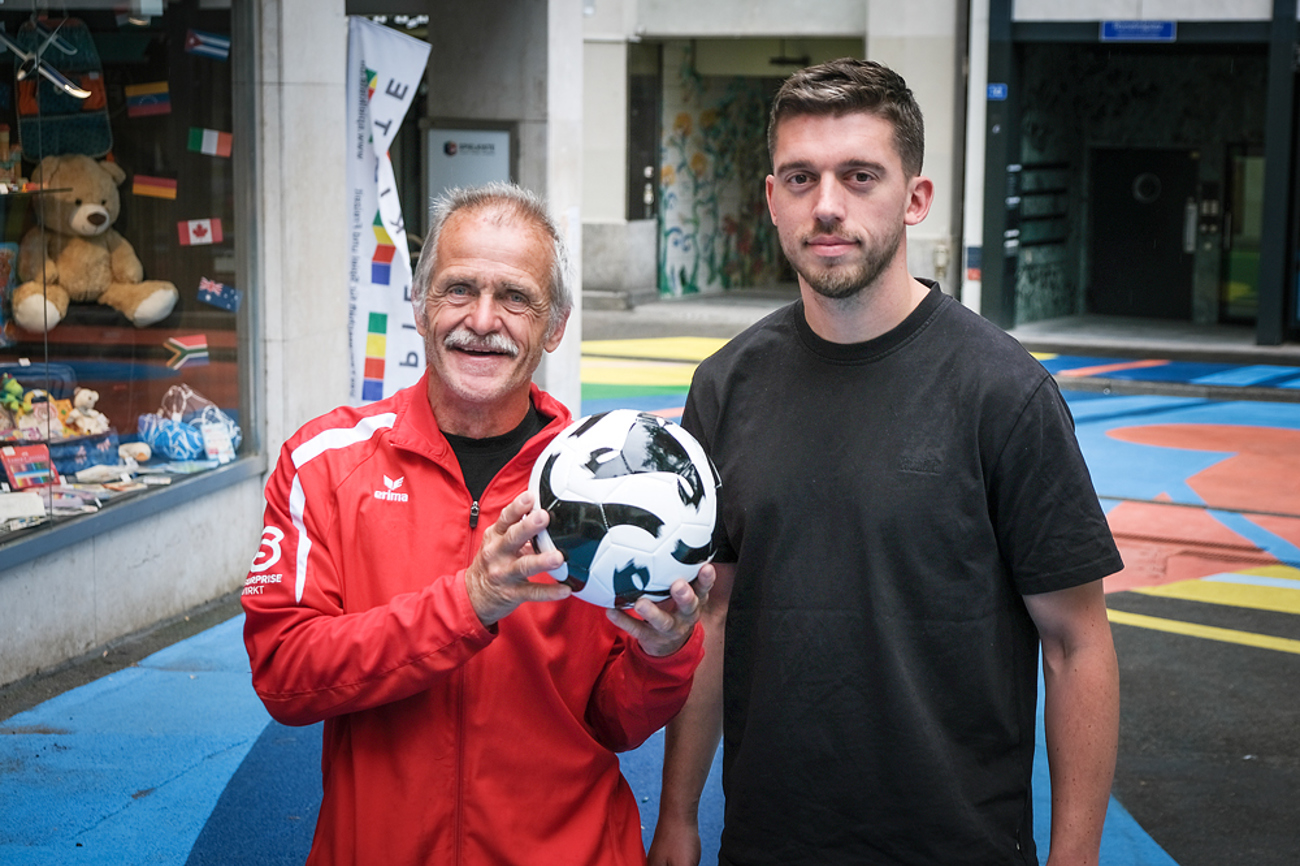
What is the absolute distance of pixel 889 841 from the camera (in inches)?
104

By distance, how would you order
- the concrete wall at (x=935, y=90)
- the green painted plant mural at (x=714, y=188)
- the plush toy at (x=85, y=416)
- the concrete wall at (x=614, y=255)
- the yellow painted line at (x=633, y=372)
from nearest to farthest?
the plush toy at (x=85, y=416) < the yellow painted line at (x=633, y=372) < the concrete wall at (x=935, y=90) < the concrete wall at (x=614, y=255) < the green painted plant mural at (x=714, y=188)

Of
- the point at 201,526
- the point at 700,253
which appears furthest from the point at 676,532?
the point at 700,253

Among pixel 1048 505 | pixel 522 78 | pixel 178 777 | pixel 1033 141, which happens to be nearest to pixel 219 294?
pixel 178 777

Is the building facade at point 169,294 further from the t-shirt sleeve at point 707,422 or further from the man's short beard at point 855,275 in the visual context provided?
the man's short beard at point 855,275

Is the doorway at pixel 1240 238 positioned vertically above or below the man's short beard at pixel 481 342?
above

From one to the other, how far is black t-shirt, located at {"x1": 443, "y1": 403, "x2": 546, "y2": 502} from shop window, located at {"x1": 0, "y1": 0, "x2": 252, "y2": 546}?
4201mm

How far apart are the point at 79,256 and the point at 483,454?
17.6 ft

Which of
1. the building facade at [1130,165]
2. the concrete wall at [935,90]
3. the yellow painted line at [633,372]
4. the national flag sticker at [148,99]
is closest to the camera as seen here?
the national flag sticker at [148,99]

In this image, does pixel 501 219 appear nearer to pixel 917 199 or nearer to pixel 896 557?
pixel 917 199

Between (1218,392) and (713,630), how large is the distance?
1417cm

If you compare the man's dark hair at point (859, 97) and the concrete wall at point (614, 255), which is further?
the concrete wall at point (614, 255)

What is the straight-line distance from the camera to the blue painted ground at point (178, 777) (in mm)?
4996

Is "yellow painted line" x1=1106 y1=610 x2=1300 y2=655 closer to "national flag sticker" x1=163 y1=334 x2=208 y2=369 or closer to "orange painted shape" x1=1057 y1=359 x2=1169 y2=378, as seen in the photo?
"national flag sticker" x1=163 y1=334 x2=208 y2=369

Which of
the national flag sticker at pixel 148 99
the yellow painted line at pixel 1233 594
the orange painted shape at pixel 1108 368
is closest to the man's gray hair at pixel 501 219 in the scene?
the national flag sticker at pixel 148 99
